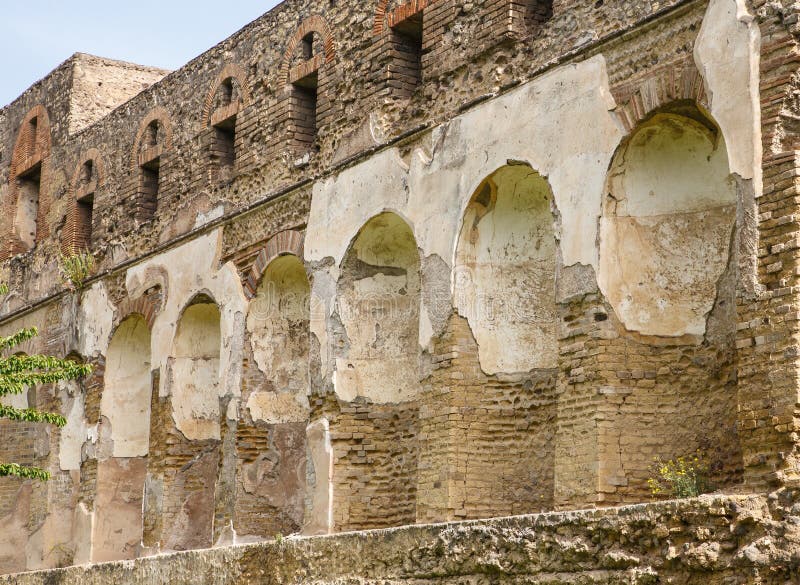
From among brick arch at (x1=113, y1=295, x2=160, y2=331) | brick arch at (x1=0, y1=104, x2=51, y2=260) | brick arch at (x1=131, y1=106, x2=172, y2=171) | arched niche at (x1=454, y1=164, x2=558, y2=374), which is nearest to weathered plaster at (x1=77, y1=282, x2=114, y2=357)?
brick arch at (x1=113, y1=295, x2=160, y2=331)

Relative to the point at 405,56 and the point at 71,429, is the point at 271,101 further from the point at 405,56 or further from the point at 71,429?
the point at 71,429

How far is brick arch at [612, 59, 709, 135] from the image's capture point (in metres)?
8.70

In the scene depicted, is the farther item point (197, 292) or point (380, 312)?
point (197, 292)

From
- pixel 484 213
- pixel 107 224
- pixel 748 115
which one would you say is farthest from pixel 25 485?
pixel 748 115

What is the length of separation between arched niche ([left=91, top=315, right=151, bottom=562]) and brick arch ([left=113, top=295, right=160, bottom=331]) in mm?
97

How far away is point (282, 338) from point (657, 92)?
5.25m

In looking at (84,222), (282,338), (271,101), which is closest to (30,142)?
(84,222)

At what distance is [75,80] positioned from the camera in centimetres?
1805

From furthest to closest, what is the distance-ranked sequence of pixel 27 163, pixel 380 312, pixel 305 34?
1. pixel 27 163
2. pixel 305 34
3. pixel 380 312

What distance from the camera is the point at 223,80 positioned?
14.3 meters

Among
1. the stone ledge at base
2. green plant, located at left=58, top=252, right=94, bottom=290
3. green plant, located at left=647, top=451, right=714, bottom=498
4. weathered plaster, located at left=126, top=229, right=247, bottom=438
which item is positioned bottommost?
the stone ledge at base

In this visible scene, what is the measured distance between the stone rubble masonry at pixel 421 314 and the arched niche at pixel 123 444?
4 centimetres

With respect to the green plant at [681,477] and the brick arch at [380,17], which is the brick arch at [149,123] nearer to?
the brick arch at [380,17]

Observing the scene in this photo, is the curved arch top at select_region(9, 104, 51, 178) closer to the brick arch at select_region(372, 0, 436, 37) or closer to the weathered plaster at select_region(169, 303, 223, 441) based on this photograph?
→ the weathered plaster at select_region(169, 303, 223, 441)
